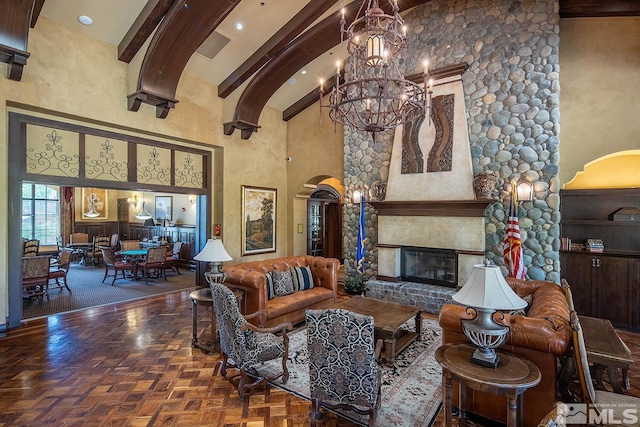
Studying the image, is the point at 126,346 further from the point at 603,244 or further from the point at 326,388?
the point at 603,244

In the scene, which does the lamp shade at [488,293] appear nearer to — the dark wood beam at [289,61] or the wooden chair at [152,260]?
the dark wood beam at [289,61]

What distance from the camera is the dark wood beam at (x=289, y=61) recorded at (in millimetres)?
6184

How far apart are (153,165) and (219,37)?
286cm

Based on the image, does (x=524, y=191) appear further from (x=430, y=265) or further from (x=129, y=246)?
(x=129, y=246)

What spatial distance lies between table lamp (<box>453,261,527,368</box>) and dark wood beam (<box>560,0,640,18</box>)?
5513 mm

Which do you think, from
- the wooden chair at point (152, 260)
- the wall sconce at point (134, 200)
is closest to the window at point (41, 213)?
the wall sconce at point (134, 200)

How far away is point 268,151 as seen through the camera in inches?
340

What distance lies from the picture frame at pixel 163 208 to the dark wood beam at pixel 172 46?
5258mm

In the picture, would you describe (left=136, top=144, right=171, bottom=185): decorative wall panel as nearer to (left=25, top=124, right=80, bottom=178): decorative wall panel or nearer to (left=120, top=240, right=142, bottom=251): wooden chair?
(left=25, top=124, right=80, bottom=178): decorative wall panel

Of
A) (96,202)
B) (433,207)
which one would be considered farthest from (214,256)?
(96,202)

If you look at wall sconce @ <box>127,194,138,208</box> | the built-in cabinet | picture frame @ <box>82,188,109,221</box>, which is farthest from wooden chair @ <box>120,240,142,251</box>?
the built-in cabinet

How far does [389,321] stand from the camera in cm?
386

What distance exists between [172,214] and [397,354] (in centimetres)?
921

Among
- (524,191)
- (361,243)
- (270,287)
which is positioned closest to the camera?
(270,287)
